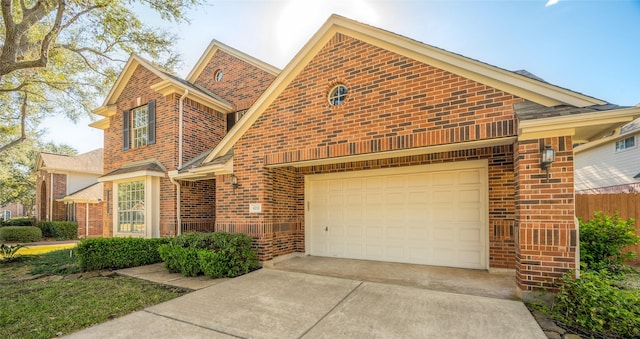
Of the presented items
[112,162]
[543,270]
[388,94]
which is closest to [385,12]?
[388,94]

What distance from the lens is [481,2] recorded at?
7562 mm

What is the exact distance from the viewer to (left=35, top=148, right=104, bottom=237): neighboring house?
17.9 m

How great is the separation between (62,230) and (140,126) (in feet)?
41.8

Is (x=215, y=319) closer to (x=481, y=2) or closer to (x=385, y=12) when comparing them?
(x=385, y=12)

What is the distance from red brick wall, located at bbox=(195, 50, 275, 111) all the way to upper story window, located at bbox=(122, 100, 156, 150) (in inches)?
112

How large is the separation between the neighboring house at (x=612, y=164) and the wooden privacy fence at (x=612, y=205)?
13.7 ft

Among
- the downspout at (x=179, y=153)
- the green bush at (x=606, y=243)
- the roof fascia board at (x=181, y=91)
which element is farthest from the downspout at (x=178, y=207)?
the green bush at (x=606, y=243)

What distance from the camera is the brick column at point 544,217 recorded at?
13.4ft

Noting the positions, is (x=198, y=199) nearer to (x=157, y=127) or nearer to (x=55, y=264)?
(x=157, y=127)

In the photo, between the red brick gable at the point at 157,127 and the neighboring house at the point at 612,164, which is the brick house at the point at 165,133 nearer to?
the red brick gable at the point at 157,127

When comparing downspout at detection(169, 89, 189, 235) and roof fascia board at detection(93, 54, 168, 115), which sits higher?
roof fascia board at detection(93, 54, 168, 115)

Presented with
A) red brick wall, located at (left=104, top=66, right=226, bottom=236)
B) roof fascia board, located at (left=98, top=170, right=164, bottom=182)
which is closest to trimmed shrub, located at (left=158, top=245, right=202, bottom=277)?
red brick wall, located at (left=104, top=66, right=226, bottom=236)

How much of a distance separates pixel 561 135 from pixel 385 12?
574 centimetres

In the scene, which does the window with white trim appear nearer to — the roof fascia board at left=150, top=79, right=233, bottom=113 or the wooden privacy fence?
the roof fascia board at left=150, top=79, right=233, bottom=113
